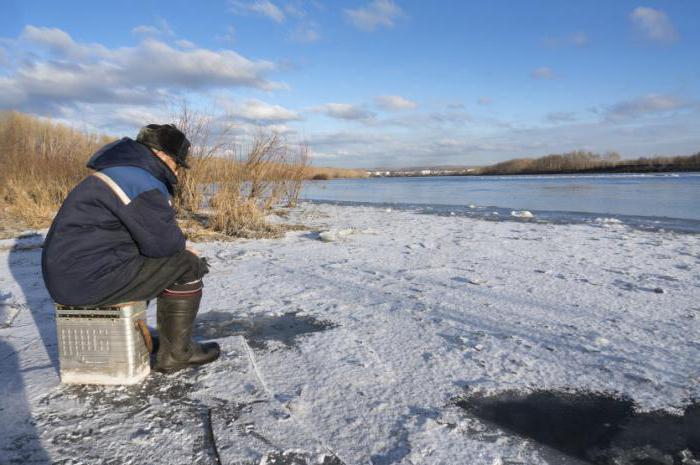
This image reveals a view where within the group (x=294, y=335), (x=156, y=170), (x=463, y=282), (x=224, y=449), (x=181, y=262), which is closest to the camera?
(x=224, y=449)

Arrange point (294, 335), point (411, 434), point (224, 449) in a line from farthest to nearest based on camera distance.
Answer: point (294, 335) < point (411, 434) < point (224, 449)

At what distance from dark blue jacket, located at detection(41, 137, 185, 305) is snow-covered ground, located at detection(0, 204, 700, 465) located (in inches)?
22.7

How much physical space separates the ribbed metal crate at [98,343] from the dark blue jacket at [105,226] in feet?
0.33

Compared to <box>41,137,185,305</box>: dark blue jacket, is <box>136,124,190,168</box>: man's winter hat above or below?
above

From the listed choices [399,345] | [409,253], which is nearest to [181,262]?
[399,345]

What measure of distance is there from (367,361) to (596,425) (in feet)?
4.01

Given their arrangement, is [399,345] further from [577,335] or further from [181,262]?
[181,262]

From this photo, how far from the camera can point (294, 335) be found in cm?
312

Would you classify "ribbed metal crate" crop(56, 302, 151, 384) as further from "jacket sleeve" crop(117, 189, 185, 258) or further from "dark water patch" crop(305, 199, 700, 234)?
"dark water patch" crop(305, 199, 700, 234)

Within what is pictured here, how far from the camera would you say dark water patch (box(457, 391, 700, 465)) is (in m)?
1.82

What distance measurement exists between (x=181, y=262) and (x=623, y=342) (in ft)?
9.29

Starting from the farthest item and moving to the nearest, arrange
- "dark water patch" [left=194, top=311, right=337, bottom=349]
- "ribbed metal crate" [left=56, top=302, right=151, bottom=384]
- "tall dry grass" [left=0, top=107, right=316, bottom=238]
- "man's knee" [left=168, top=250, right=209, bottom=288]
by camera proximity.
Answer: "tall dry grass" [left=0, top=107, right=316, bottom=238]
"dark water patch" [left=194, top=311, right=337, bottom=349]
"man's knee" [left=168, top=250, right=209, bottom=288]
"ribbed metal crate" [left=56, top=302, right=151, bottom=384]

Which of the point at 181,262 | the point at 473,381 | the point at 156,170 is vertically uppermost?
the point at 156,170

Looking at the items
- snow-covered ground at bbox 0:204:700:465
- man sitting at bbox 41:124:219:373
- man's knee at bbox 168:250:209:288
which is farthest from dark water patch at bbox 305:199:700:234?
man sitting at bbox 41:124:219:373
